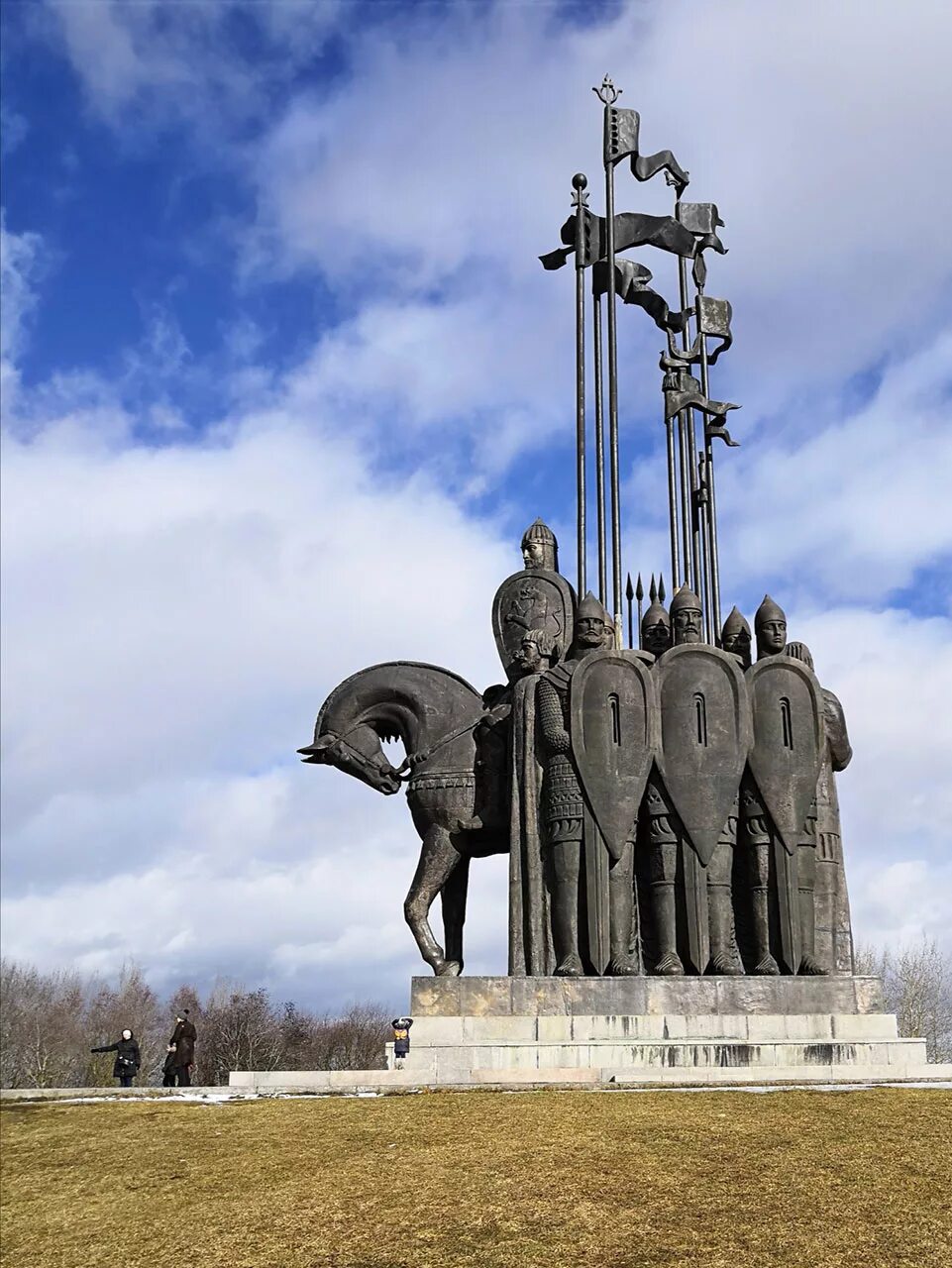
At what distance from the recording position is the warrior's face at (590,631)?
14.2m

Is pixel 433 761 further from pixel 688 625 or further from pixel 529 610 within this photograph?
pixel 688 625

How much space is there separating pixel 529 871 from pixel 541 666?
2283 mm

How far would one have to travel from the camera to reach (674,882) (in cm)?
1341

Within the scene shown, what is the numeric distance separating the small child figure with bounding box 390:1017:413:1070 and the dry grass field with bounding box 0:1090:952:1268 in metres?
1.72

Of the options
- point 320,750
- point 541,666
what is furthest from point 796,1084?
point 320,750

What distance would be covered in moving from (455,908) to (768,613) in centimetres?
478

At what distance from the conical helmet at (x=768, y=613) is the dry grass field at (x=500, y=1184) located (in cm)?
560

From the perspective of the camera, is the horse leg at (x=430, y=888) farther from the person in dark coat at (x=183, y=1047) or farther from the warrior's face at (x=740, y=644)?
the warrior's face at (x=740, y=644)

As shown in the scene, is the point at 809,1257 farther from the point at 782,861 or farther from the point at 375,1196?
the point at 782,861

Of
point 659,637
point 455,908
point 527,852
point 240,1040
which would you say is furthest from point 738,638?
point 240,1040

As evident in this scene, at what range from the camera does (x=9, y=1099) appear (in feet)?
40.0

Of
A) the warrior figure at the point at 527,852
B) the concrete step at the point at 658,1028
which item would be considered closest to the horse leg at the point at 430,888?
the warrior figure at the point at 527,852

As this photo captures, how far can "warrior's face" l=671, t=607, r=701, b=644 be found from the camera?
47.2 feet

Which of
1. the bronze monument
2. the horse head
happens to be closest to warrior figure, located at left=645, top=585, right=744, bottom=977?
the bronze monument
